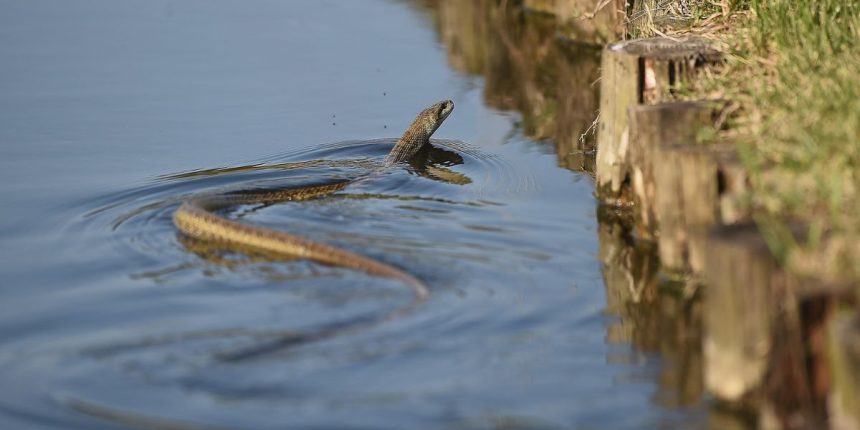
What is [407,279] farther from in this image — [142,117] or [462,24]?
[462,24]

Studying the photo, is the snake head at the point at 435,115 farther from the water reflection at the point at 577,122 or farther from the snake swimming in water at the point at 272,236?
the snake swimming in water at the point at 272,236

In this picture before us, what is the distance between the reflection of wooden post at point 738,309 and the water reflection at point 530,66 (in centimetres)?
539

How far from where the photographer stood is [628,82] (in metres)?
9.60

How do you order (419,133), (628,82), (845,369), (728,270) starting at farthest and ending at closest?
(419,133) → (628,82) → (728,270) → (845,369)

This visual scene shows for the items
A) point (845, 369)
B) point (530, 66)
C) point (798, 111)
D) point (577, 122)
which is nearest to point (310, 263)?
Answer: point (798, 111)

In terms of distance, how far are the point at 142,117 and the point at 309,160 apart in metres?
2.32

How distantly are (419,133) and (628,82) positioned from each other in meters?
3.20

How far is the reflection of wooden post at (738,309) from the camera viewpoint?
5.87 metres

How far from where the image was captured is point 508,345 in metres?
7.13

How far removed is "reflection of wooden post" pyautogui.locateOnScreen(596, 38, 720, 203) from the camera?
9.41 metres

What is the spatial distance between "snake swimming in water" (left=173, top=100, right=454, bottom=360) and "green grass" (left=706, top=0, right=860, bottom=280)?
2.24 m

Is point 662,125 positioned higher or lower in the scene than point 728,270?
higher

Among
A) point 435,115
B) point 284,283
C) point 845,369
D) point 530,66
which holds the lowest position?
point 845,369

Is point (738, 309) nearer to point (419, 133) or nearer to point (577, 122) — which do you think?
point (419, 133)
